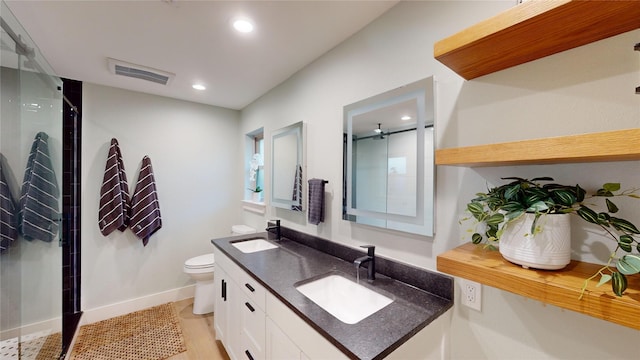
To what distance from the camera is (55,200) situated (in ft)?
6.80

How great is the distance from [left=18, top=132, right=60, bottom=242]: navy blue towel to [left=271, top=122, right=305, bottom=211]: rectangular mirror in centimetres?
175

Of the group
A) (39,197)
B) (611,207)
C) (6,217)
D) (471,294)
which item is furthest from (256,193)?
(611,207)

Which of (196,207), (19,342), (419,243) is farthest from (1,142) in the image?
(419,243)

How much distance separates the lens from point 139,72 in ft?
7.06

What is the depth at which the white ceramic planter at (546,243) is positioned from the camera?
27.6 inches

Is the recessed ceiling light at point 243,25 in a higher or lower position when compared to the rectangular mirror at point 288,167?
higher

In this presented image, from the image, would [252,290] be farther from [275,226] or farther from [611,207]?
[611,207]

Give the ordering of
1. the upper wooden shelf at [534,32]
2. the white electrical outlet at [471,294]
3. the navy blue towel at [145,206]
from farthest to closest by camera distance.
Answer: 1. the navy blue towel at [145,206]
2. the white electrical outlet at [471,294]
3. the upper wooden shelf at [534,32]

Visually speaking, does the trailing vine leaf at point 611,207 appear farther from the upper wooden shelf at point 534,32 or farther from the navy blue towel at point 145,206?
the navy blue towel at point 145,206

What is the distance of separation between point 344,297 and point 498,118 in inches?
43.9

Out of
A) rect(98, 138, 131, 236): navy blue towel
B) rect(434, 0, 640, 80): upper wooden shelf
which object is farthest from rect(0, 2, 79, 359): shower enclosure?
rect(434, 0, 640, 80): upper wooden shelf

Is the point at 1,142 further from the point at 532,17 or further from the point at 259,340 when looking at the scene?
the point at 532,17

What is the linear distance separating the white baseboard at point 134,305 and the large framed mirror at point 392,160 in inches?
97.1

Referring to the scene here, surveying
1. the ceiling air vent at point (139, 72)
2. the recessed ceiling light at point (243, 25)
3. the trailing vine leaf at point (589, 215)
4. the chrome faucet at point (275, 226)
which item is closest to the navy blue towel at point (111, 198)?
the ceiling air vent at point (139, 72)
